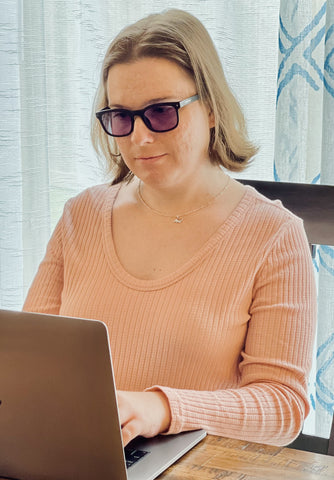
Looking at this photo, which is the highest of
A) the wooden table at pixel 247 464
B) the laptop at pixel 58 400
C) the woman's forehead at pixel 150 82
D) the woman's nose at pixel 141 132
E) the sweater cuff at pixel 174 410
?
the woman's forehead at pixel 150 82

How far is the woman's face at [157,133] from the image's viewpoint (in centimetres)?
134

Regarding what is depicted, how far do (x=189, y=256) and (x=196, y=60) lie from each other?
0.35 m

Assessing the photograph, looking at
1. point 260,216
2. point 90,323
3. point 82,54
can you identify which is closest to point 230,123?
point 260,216

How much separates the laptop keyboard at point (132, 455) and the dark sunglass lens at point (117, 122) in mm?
590

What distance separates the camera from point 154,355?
1.34 metres

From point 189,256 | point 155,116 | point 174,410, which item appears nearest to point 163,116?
point 155,116

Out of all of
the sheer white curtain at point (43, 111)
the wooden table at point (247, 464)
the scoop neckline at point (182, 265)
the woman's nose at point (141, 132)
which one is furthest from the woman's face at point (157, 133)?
the sheer white curtain at point (43, 111)

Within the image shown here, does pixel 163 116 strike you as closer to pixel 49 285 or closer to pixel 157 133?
pixel 157 133

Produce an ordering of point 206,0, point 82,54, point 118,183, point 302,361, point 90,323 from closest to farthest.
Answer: point 90,323
point 302,361
point 118,183
point 206,0
point 82,54

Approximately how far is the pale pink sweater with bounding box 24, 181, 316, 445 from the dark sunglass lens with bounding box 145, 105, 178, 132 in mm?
218

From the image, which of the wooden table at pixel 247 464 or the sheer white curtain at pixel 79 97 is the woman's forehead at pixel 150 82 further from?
the wooden table at pixel 247 464

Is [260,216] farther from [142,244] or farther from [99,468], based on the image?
[99,468]

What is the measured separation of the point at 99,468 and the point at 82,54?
1577mm

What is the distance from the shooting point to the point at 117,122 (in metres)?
1.36
